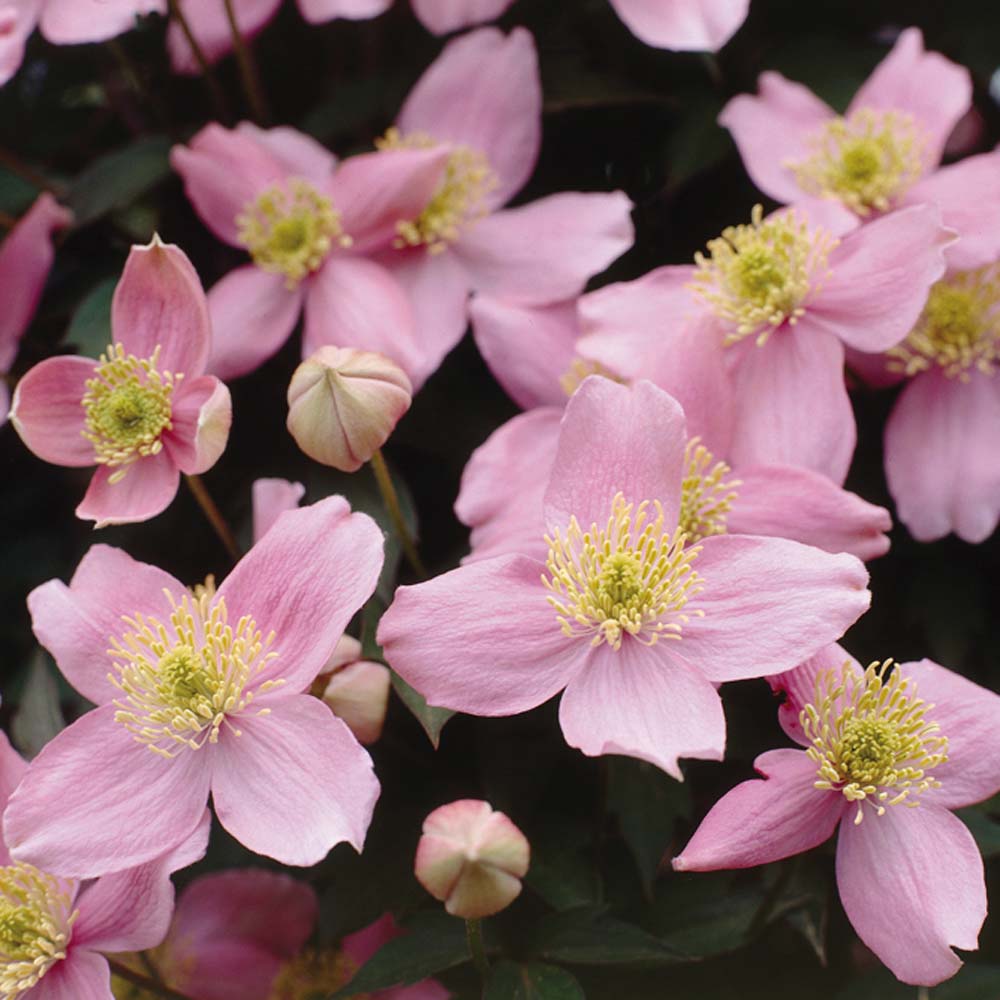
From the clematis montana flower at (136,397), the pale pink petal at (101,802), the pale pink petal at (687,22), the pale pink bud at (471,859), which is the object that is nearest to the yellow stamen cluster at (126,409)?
the clematis montana flower at (136,397)

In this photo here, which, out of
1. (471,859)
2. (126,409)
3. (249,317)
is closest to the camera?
(471,859)

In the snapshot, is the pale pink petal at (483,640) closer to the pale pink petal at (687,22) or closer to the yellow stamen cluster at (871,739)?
the yellow stamen cluster at (871,739)

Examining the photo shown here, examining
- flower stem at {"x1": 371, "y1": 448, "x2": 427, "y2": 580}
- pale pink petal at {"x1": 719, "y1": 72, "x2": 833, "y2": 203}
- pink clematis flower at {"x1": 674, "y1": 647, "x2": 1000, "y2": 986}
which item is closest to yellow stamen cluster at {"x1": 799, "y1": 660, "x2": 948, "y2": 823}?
pink clematis flower at {"x1": 674, "y1": 647, "x2": 1000, "y2": 986}

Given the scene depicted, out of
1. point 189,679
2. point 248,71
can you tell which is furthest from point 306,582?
point 248,71

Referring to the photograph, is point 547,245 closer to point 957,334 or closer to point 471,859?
point 957,334

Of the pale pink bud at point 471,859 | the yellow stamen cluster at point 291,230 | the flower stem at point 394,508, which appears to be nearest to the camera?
the pale pink bud at point 471,859

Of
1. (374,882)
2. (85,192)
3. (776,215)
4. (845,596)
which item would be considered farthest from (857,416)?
(85,192)
